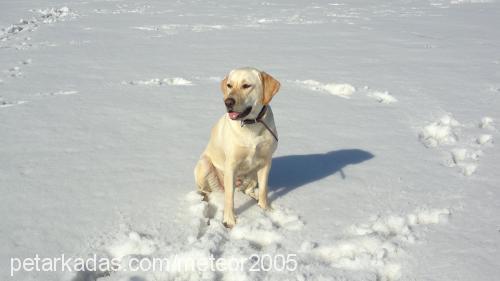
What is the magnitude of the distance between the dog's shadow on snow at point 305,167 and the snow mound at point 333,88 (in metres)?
2.15

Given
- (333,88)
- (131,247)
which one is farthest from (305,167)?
(333,88)

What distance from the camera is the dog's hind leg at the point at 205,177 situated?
3420 mm

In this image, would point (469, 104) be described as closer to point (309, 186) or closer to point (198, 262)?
point (309, 186)

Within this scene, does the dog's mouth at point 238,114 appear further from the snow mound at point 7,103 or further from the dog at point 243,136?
the snow mound at point 7,103

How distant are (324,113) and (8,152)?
3796mm

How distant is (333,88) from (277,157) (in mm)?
2702

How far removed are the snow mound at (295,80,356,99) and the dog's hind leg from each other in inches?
135

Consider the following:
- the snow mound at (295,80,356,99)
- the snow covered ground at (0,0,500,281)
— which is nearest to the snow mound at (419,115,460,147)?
the snow covered ground at (0,0,500,281)

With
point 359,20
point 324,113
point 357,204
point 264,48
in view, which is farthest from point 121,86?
point 359,20

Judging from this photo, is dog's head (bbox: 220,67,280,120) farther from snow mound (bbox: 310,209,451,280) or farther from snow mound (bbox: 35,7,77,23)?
snow mound (bbox: 35,7,77,23)

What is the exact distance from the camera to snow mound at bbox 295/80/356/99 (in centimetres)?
645

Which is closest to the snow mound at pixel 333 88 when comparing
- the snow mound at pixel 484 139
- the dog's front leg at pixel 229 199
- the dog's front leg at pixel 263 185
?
the snow mound at pixel 484 139

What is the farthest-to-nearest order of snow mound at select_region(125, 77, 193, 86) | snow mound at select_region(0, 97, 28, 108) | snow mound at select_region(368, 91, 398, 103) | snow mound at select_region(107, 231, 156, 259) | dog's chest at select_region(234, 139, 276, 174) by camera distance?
snow mound at select_region(125, 77, 193, 86)
snow mound at select_region(368, 91, 398, 103)
snow mound at select_region(0, 97, 28, 108)
dog's chest at select_region(234, 139, 276, 174)
snow mound at select_region(107, 231, 156, 259)

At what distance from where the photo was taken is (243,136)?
10.0ft
